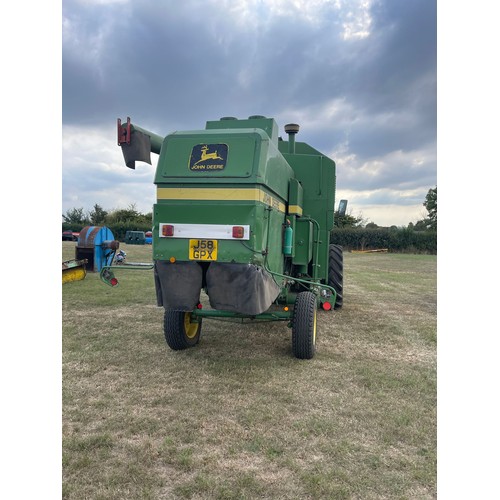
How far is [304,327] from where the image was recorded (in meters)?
5.00

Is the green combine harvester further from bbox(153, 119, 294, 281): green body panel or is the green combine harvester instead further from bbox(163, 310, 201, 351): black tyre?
bbox(163, 310, 201, 351): black tyre

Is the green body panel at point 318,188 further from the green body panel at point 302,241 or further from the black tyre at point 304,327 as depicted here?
the black tyre at point 304,327

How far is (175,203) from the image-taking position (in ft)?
15.0

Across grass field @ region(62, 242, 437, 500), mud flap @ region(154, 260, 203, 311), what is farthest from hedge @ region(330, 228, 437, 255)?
mud flap @ region(154, 260, 203, 311)

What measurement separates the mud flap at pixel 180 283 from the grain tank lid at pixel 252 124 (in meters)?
2.17

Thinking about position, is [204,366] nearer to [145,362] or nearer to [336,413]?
[145,362]

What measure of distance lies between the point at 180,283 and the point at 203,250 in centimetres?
43

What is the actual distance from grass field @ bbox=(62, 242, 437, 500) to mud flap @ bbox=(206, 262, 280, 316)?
747 mm

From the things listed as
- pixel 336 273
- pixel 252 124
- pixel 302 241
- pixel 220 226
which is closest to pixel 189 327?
pixel 220 226

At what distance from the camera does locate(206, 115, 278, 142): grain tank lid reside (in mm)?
5805

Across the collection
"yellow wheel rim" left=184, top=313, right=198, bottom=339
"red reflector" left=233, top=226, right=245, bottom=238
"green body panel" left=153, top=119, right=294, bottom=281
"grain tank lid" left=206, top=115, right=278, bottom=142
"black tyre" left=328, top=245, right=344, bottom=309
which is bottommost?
"yellow wheel rim" left=184, top=313, right=198, bottom=339

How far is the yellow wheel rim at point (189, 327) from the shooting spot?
17.9 feet

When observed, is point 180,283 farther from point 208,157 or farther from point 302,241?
point 302,241

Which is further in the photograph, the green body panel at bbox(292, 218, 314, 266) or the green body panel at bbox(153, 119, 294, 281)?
the green body panel at bbox(292, 218, 314, 266)
